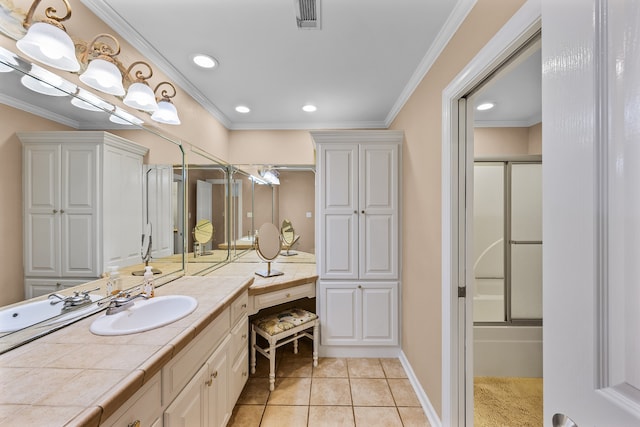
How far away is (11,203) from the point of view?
A: 0.90 m

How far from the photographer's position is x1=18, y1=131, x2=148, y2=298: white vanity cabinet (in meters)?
0.97

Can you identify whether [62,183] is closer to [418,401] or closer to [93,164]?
[93,164]

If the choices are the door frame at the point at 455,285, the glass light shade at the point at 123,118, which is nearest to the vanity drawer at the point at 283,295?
the door frame at the point at 455,285

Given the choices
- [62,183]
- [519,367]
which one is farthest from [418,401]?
[62,183]

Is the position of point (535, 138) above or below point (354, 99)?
below

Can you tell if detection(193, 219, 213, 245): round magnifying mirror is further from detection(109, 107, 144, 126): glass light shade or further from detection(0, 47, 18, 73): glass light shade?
detection(0, 47, 18, 73): glass light shade

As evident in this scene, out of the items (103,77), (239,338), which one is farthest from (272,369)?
(103,77)

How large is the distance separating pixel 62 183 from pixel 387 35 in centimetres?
183

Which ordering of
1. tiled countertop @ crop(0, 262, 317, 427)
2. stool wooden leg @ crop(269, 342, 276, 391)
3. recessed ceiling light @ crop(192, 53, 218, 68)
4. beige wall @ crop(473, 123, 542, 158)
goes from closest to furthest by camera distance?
1. tiled countertop @ crop(0, 262, 317, 427)
2. recessed ceiling light @ crop(192, 53, 218, 68)
3. stool wooden leg @ crop(269, 342, 276, 391)
4. beige wall @ crop(473, 123, 542, 158)

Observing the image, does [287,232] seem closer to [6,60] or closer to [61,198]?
A: [61,198]

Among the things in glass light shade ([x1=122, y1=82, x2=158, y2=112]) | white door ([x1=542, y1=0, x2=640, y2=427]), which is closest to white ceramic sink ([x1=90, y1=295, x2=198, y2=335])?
glass light shade ([x1=122, y1=82, x2=158, y2=112])

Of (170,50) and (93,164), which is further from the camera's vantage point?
(170,50)

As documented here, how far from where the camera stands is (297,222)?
8.96 feet

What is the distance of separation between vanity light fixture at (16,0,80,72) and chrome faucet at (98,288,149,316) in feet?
3.51
